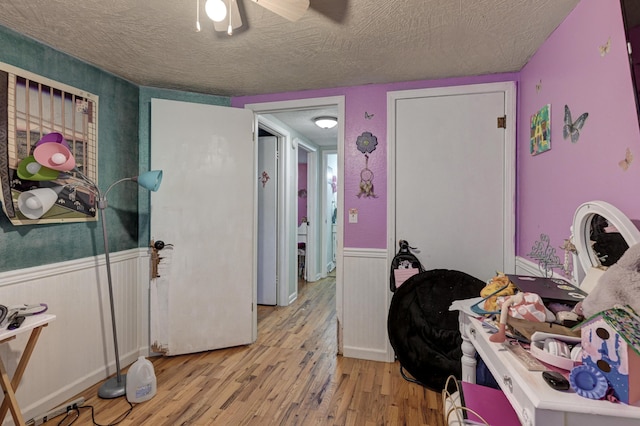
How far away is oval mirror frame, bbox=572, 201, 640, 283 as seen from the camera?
119cm

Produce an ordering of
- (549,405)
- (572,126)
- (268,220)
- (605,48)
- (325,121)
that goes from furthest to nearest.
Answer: (268,220)
(325,121)
(572,126)
(605,48)
(549,405)

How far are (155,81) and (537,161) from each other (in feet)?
9.25

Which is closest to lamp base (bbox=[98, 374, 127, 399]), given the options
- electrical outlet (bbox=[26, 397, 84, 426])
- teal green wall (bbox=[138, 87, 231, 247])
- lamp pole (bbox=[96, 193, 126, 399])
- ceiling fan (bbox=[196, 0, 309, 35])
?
lamp pole (bbox=[96, 193, 126, 399])

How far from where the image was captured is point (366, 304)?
273 cm

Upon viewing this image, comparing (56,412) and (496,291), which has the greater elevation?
(496,291)

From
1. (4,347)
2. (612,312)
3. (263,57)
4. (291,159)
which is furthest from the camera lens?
(291,159)

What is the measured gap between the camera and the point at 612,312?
91 cm

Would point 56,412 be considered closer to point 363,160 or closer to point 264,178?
point 363,160

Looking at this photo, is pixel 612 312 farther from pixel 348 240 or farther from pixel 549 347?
pixel 348 240

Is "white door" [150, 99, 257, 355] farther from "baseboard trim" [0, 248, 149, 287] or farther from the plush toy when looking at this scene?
the plush toy

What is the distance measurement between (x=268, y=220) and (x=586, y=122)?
10.6 feet

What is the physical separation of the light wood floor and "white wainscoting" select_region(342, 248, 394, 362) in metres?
0.11

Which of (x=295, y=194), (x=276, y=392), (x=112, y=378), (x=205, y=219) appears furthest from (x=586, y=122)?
(x=295, y=194)

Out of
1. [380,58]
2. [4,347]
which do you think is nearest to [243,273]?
[4,347]
